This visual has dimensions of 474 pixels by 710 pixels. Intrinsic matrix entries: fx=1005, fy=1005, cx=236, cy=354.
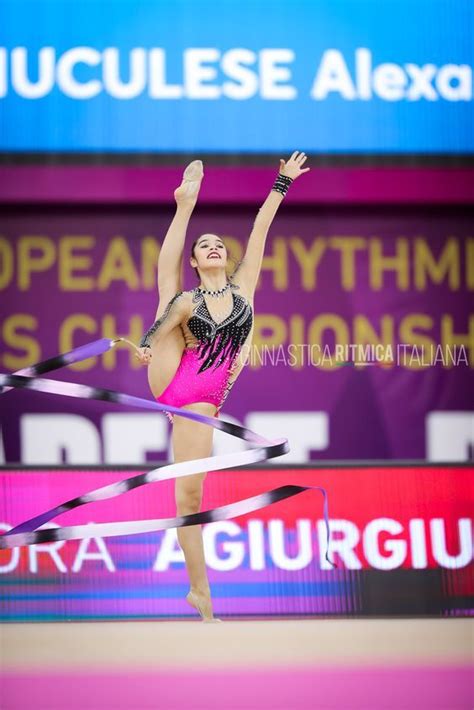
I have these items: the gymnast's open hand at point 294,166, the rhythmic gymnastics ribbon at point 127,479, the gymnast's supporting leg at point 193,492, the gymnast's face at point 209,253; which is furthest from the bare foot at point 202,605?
the gymnast's open hand at point 294,166

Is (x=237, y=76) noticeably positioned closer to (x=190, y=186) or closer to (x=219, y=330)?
(x=190, y=186)

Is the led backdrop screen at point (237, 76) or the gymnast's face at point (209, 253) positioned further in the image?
the led backdrop screen at point (237, 76)

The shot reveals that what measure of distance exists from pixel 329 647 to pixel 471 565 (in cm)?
86

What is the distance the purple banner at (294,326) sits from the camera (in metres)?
4.42

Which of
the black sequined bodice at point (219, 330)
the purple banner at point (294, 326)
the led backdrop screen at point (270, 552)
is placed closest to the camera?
the black sequined bodice at point (219, 330)

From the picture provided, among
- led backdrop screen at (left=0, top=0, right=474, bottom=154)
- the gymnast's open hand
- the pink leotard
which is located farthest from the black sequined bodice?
led backdrop screen at (left=0, top=0, right=474, bottom=154)

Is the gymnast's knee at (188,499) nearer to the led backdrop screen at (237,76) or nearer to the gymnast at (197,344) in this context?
the gymnast at (197,344)

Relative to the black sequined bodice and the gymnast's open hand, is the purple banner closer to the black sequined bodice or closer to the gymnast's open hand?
the gymnast's open hand

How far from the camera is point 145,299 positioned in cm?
445

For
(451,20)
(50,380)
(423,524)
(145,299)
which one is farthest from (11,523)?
(451,20)

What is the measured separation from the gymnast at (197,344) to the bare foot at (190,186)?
0.11 m

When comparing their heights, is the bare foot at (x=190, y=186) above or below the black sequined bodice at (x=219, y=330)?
above

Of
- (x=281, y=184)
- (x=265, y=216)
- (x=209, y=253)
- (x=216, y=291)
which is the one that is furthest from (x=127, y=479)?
(x=281, y=184)

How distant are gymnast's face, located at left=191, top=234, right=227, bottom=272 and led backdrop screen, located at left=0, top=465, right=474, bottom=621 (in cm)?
91
